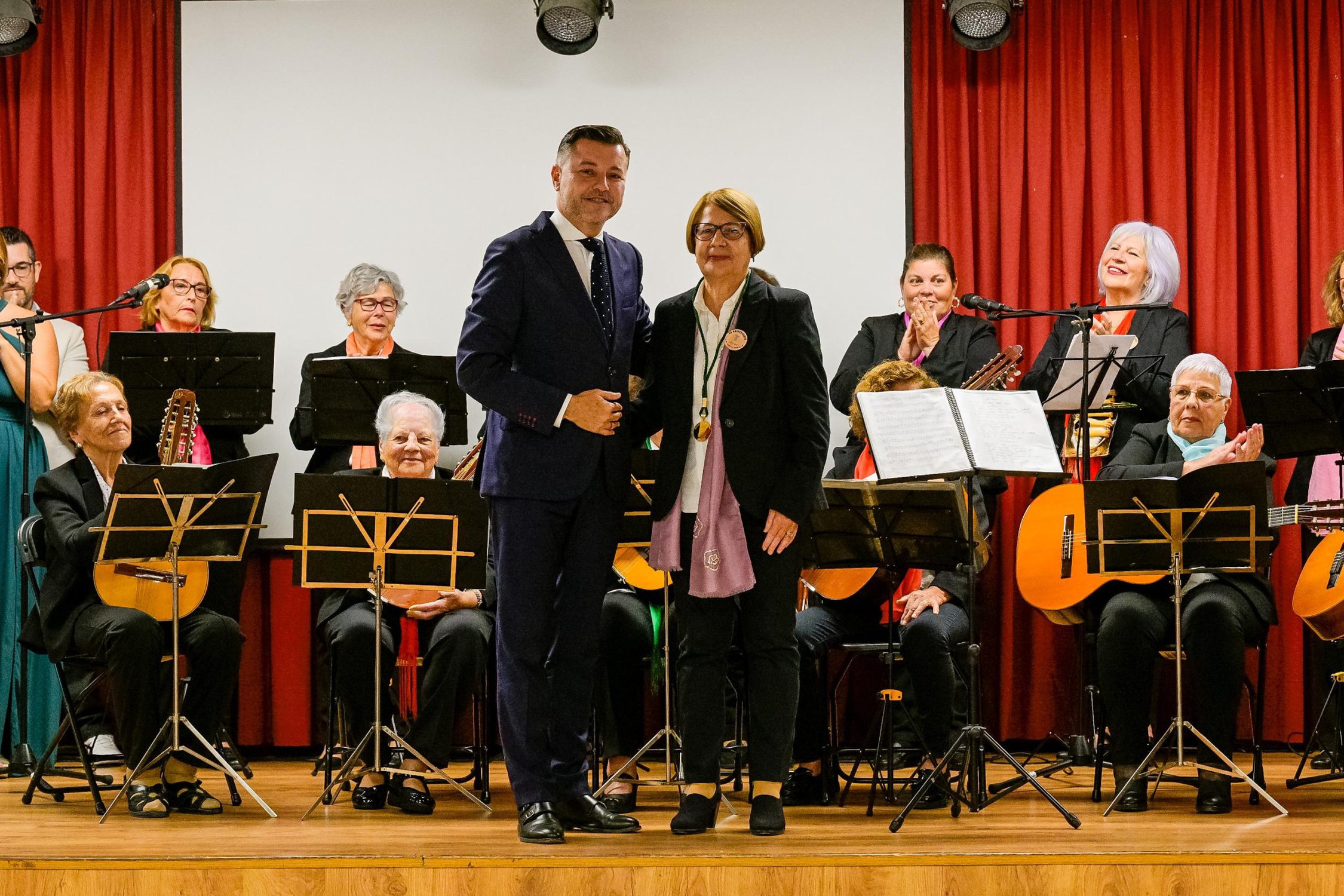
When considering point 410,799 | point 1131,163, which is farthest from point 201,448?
point 1131,163

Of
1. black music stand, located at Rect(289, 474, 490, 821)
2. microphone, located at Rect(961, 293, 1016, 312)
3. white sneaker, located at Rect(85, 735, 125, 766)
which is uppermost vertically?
microphone, located at Rect(961, 293, 1016, 312)

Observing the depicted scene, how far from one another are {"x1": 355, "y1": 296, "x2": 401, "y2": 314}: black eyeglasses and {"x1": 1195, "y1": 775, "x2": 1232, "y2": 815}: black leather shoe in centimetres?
334

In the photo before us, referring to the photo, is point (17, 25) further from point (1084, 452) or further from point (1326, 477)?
point (1326, 477)

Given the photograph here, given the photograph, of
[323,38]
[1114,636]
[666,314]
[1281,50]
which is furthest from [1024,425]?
[323,38]

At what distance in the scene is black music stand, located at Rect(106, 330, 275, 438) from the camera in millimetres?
4918

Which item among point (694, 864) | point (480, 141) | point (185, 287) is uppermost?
point (480, 141)

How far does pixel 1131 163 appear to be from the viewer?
5.86 metres

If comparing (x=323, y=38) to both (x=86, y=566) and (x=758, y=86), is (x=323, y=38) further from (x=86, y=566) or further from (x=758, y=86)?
(x=86, y=566)

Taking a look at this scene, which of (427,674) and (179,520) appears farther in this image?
(427,674)

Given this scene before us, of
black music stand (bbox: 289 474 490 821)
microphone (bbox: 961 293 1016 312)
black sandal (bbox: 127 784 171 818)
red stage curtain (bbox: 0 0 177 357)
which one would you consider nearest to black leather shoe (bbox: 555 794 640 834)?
black music stand (bbox: 289 474 490 821)

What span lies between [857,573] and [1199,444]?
1224 mm

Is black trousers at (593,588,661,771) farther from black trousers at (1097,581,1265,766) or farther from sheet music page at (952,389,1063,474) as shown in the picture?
black trousers at (1097,581,1265,766)

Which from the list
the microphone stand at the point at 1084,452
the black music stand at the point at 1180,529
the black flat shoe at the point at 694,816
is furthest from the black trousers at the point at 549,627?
the black music stand at the point at 1180,529

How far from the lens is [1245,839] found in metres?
3.49
